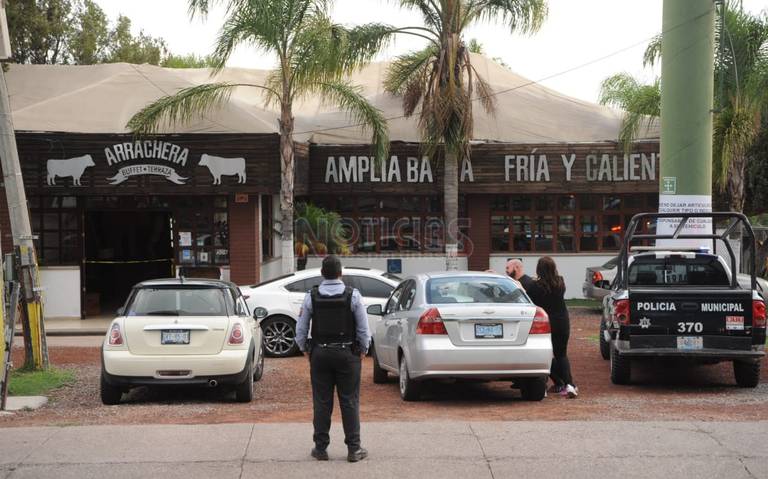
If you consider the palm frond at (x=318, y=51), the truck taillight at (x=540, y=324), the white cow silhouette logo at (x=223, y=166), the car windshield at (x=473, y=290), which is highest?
the palm frond at (x=318, y=51)

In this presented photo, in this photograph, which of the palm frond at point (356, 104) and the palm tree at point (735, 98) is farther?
the palm tree at point (735, 98)

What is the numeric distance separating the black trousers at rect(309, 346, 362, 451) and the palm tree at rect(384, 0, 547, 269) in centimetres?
1590

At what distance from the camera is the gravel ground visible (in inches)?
420

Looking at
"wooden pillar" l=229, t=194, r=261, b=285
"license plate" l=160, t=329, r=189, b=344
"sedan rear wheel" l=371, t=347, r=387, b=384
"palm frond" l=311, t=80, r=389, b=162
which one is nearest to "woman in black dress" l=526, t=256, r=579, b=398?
"sedan rear wheel" l=371, t=347, r=387, b=384

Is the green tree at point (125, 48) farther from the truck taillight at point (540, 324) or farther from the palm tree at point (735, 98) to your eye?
the truck taillight at point (540, 324)

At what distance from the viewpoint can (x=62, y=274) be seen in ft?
77.6

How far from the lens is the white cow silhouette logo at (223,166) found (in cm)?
2331

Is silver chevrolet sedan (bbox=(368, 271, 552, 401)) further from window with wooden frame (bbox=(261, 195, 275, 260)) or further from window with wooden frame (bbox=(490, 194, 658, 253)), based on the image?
window with wooden frame (bbox=(490, 194, 658, 253))

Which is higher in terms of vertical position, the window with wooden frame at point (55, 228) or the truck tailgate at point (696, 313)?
the window with wooden frame at point (55, 228)

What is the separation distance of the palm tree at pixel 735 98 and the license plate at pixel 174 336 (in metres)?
15.1

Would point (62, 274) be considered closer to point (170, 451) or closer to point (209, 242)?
point (209, 242)

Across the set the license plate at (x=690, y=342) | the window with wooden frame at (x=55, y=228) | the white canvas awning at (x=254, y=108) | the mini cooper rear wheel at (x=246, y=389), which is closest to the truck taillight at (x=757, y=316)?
the license plate at (x=690, y=342)

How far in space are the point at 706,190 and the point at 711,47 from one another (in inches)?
92.8

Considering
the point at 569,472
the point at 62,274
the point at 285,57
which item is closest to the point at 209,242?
the point at 62,274
